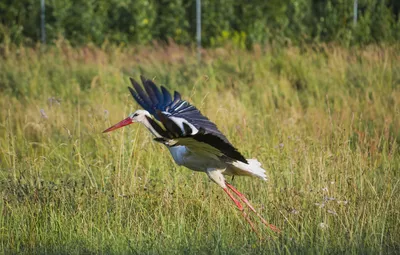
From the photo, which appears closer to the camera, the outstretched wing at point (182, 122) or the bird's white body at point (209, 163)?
the outstretched wing at point (182, 122)

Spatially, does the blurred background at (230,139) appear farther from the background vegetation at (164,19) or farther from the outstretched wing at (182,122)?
the background vegetation at (164,19)

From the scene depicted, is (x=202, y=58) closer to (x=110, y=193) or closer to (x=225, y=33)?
(x=225, y=33)

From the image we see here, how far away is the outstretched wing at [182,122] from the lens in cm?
545

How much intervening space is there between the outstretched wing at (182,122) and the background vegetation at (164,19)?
11.0 metres

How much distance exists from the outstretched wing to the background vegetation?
36.1 feet

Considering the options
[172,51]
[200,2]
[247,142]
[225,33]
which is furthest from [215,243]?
[200,2]

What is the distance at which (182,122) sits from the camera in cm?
577

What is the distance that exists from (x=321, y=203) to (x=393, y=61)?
6.51m

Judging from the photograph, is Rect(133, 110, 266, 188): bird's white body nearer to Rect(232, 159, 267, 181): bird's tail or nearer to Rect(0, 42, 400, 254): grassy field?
Rect(232, 159, 267, 181): bird's tail

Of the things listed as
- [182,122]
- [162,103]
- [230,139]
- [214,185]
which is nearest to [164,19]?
[230,139]

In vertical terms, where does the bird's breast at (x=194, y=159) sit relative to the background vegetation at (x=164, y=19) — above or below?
above

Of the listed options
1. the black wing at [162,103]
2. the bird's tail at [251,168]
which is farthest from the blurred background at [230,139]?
the black wing at [162,103]

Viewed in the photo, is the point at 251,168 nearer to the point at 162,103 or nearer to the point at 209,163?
the point at 209,163

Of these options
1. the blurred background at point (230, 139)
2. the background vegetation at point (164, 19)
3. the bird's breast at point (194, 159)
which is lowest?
the background vegetation at point (164, 19)
